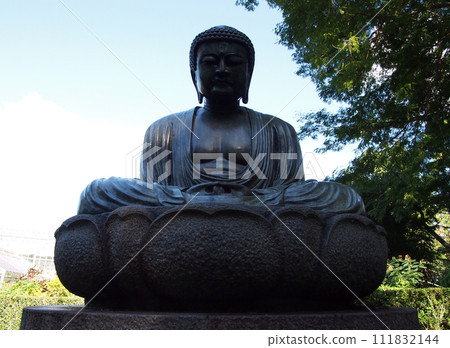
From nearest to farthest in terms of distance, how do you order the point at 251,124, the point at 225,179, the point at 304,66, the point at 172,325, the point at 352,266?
the point at 172,325, the point at 352,266, the point at 225,179, the point at 251,124, the point at 304,66

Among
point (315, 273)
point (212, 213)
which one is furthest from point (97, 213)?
point (315, 273)

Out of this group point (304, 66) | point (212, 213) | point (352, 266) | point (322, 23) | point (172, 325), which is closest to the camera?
point (172, 325)

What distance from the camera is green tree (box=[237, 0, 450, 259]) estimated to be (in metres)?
5.30

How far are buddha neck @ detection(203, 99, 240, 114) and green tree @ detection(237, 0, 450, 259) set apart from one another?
2.23 metres

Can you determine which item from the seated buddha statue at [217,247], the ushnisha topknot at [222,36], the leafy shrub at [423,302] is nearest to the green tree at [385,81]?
the leafy shrub at [423,302]

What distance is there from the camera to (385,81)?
20.1 feet

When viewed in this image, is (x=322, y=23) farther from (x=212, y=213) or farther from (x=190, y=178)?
(x=212, y=213)

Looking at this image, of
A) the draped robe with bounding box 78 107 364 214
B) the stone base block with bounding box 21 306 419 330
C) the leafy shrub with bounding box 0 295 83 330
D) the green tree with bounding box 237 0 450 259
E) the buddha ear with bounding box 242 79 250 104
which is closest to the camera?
the stone base block with bounding box 21 306 419 330

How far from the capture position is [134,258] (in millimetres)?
2039

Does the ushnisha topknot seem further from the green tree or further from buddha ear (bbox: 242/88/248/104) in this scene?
the green tree

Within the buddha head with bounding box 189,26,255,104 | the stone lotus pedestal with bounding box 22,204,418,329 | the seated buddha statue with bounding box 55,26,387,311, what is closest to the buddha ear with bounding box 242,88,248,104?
the buddha head with bounding box 189,26,255,104

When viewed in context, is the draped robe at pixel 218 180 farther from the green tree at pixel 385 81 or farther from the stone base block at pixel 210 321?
the green tree at pixel 385 81

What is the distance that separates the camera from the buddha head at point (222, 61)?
10.9ft

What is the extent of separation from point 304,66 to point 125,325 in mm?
6655
